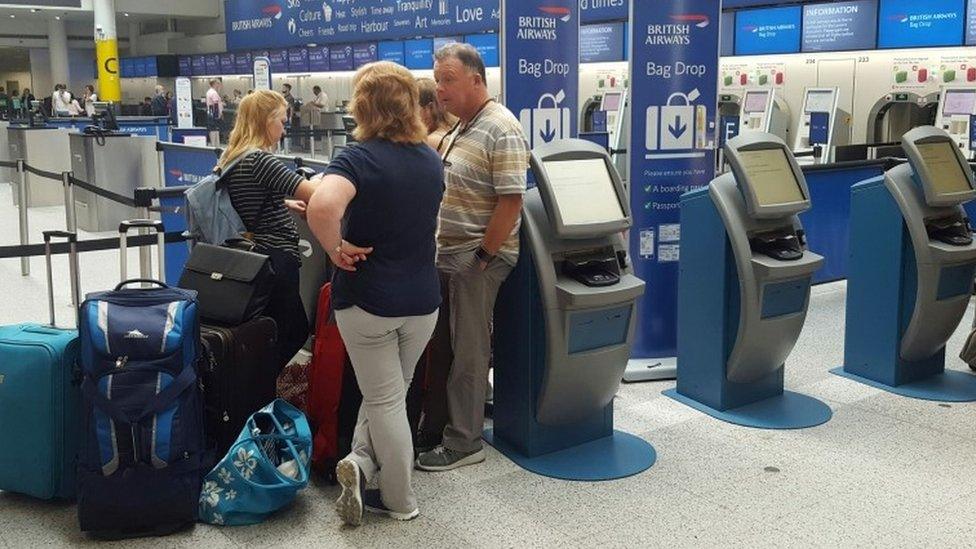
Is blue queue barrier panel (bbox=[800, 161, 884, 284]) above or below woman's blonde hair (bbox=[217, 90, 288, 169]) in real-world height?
below

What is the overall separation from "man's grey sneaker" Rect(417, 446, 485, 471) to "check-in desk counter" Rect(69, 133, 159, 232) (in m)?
6.58

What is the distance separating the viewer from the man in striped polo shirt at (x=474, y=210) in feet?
11.2

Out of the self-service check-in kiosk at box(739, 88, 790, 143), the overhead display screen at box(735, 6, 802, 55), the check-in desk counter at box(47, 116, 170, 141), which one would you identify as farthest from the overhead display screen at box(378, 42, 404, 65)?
the self-service check-in kiosk at box(739, 88, 790, 143)

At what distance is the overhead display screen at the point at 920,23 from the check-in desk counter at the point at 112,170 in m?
7.06

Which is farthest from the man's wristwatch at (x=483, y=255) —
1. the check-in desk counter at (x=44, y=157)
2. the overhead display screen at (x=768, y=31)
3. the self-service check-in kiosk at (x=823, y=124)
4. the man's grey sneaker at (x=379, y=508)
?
the check-in desk counter at (x=44, y=157)

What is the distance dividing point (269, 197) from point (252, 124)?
28cm

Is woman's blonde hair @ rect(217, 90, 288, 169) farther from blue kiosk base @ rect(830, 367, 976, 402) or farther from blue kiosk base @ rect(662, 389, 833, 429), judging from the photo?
blue kiosk base @ rect(830, 367, 976, 402)

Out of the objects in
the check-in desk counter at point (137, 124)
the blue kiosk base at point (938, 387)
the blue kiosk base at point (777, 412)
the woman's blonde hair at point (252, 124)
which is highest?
the check-in desk counter at point (137, 124)

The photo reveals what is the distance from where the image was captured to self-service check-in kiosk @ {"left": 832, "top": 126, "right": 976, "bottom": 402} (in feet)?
14.4

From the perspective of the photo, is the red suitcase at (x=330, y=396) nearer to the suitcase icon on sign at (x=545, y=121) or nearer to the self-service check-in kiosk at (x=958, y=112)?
the suitcase icon on sign at (x=545, y=121)

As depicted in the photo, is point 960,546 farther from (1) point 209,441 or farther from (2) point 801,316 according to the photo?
(1) point 209,441

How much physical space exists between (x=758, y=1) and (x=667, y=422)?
281 inches

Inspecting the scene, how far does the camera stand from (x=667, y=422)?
416cm

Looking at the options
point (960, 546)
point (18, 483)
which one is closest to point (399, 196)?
point (18, 483)
